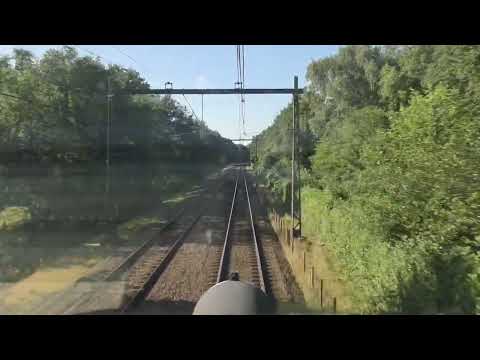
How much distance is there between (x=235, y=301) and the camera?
10.7 ft

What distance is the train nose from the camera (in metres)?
3.17

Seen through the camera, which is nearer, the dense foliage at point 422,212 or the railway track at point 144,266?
the dense foliage at point 422,212

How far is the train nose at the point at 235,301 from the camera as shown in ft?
10.4

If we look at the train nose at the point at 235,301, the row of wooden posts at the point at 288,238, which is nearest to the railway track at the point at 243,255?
the row of wooden posts at the point at 288,238

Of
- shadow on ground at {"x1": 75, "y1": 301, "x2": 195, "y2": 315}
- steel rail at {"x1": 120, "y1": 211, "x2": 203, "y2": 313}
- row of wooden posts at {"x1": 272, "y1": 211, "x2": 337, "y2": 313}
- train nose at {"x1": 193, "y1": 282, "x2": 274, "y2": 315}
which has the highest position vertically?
train nose at {"x1": 193, "y1": 282, "x2": 274, "y2": 315}

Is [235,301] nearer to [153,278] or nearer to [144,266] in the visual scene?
[153,278]

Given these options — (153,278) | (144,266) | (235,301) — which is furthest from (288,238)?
(235,301)

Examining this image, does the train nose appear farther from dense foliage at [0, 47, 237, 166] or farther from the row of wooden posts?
dense foliage at [0, 47, 237, 166]

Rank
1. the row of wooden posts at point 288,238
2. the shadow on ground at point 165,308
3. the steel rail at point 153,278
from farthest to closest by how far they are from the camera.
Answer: the row of wooden posts at point 288,238, the steel rail at point 153,278, the shadow on ground at point 165,308

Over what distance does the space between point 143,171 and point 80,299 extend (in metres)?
18.2

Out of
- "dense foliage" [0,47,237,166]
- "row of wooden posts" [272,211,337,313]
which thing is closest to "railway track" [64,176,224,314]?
"row of wooden posts" [272,211,337,313]

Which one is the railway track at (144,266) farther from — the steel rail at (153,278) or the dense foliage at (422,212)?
the dense foliage at (422,212)
